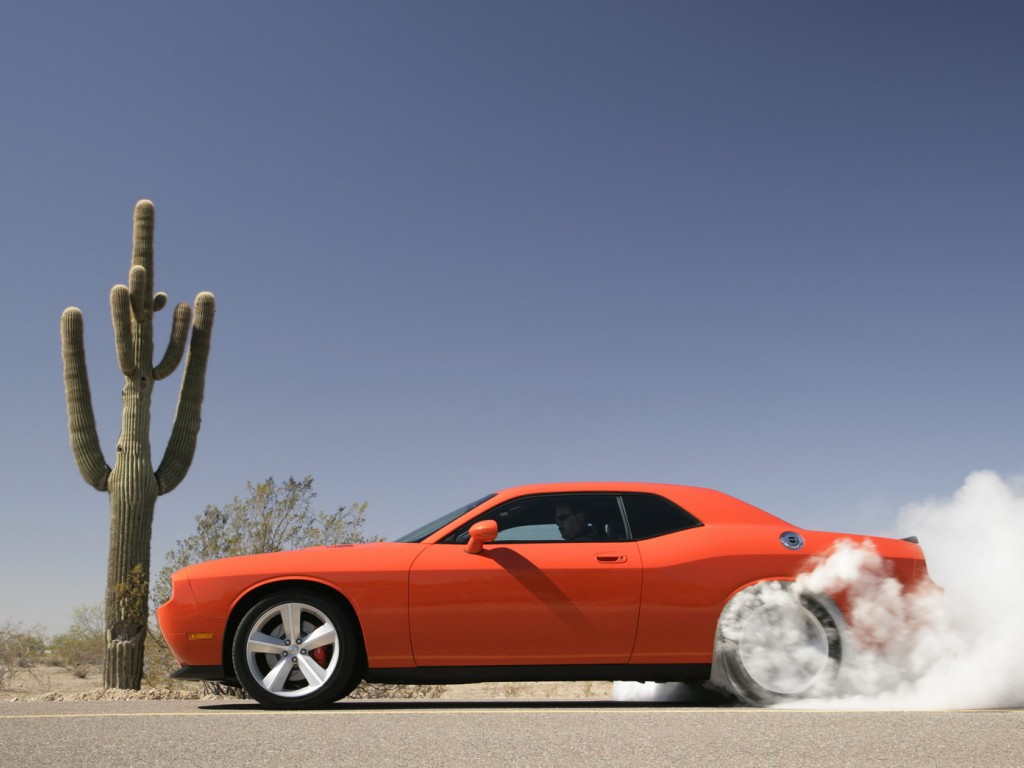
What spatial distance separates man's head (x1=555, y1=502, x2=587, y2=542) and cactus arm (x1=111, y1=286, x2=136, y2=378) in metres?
9.62

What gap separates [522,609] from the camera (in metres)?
5.87

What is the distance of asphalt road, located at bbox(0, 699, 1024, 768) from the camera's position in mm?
3752

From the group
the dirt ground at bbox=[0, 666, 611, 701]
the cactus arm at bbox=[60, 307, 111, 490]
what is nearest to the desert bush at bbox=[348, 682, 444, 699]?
the dirt ground at bbox=[0, 666, 611, 701]

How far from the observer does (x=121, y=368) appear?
13992 mm

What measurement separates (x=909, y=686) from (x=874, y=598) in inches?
21.7

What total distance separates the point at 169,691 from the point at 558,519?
7019 mm

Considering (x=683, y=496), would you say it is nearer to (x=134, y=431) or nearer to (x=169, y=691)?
(x=169, y=691)

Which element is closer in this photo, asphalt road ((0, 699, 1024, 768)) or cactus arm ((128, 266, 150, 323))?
asphalt road ((0, 699, 1024, 768))

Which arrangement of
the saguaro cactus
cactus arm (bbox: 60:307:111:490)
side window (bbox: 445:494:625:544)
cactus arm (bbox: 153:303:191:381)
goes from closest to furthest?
side window (bbox: 445:494:625:544) < the saguaro cactus < cactus arm (bbox: 60:307:111:490) < cactus arm (bbox: 153:303:191:381)

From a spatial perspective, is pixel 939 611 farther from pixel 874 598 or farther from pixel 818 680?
pixel 818 680

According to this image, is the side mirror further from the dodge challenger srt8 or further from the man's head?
the man's head

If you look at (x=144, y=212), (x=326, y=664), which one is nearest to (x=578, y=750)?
(x=326, y=664)

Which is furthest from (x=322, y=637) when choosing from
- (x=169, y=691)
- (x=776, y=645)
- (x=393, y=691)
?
(x=393, y=691)

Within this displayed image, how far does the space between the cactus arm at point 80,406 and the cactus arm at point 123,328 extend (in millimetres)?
557
